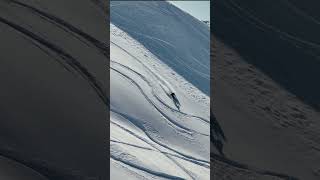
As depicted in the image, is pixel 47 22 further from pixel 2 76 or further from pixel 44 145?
pixel 44 145

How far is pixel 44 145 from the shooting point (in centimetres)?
168

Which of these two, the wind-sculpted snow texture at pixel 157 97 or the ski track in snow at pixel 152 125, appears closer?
the ski track in snow at pixel 152 125

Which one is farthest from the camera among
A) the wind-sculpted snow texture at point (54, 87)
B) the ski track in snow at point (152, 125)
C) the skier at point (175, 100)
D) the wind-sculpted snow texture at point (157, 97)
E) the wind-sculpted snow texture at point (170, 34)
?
the wind-sculpted snow texture at point (170, 34)

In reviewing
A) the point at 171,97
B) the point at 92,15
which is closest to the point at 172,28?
the point at 171,97

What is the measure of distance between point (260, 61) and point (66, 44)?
647 millimetres

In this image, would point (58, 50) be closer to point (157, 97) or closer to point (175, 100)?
point (157, 97)

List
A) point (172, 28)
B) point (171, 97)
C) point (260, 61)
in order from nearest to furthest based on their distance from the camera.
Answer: point (260, 61) → point (171, 97) → point (172, 28)

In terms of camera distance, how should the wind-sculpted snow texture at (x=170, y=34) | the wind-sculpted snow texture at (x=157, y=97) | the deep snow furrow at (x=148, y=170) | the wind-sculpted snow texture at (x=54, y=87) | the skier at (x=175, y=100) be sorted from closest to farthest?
the wind-sculpted snow texture at (x=54, y=87), the deep snow furrow at (x=148, y=170), the wind-sculpted snow texture at (x=157, y=97), the skier at (x=175, y=100), the wind-sculpted snow texture at (x=170, y=34)

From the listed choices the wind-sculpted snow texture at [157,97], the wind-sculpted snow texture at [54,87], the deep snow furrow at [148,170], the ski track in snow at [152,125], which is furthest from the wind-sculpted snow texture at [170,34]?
the wind-sculpted snow texture at [54,87]

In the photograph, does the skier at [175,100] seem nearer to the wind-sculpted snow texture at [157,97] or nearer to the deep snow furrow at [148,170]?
the wind-sculpted snow texture at [157,97]

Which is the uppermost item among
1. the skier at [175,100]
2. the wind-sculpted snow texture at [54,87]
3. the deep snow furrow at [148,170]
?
the wind-sculpted snow texture at [54,87]

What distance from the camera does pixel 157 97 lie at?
912 cm

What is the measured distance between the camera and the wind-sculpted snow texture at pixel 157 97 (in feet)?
22.5

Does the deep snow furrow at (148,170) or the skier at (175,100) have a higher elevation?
the deep snow furrow at (148,170)
